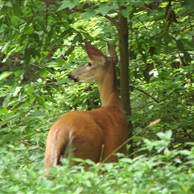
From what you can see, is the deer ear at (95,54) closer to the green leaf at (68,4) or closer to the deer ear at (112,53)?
the deer ear at (112,53)

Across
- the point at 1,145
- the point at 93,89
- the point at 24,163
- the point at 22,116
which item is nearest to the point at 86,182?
A: the point at 24,163

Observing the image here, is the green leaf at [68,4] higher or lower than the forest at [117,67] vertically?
higher

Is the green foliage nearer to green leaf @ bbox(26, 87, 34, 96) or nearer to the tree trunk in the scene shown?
green leaf @ bbox(26, 87, 34, 96)

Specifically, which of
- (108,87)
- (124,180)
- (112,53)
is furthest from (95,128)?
(124,180)

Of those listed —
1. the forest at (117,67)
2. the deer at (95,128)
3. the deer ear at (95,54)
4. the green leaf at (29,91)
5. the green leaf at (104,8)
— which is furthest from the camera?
the green leaf at (29,91)

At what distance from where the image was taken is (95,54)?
829 cm

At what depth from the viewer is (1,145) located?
7.32m

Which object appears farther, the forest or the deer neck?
Result: the deer neck

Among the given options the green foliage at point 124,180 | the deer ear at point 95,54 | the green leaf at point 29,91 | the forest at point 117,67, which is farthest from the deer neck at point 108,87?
the green foliage at point 124,180

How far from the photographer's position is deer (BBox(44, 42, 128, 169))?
21.5 ft

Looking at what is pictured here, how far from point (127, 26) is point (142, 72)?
3.19 ft

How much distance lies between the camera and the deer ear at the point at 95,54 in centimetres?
820

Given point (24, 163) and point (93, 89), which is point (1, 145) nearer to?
point (24, 163)

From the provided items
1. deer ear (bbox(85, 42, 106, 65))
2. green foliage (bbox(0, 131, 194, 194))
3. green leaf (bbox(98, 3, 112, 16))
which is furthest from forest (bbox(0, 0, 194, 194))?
green foliage (bbox(0, 131, 194, 194))
